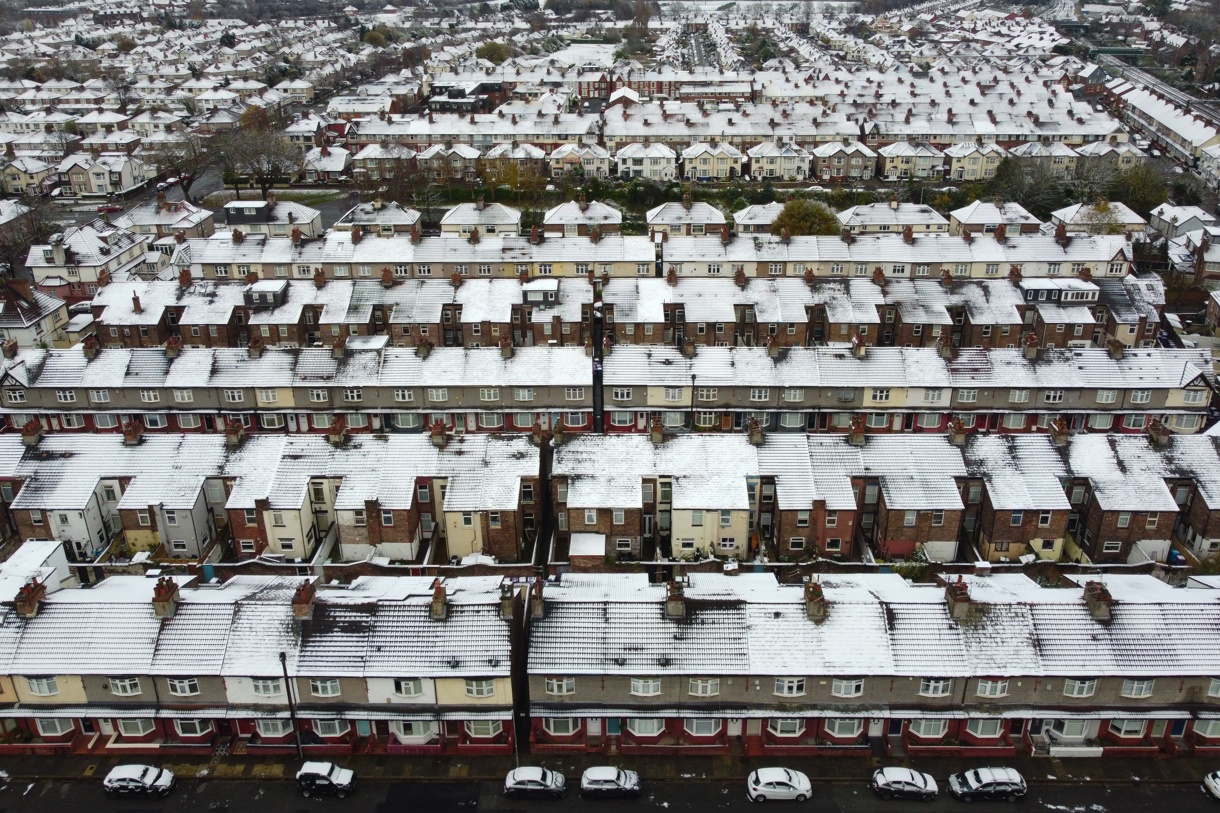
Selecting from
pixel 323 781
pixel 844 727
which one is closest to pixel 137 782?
pixel 323 781

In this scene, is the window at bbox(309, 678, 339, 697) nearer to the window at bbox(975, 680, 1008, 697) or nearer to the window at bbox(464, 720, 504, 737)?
the window at bbox(464, 720, 504, 737)

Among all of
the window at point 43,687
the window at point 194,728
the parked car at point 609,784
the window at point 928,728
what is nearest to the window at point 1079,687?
the window at point 928,728

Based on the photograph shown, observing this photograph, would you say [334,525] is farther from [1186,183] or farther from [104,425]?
[1186,183]

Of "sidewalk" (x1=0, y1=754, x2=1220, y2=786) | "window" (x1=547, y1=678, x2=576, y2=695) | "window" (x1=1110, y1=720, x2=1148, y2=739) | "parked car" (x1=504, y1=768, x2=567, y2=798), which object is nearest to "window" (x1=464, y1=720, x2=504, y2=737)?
"sidewalk" (x1=0, y1=754, x2=1220, y2=786)

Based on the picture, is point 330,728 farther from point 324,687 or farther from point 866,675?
point 866,675

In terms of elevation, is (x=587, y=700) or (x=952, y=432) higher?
(x=952, y=432)

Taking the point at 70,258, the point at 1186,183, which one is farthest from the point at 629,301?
the point at 1186,183

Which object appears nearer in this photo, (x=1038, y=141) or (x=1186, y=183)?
(x=1186, y=183)
